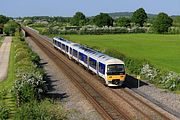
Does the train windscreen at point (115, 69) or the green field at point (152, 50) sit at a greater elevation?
the train windscreen at point (115, 69)

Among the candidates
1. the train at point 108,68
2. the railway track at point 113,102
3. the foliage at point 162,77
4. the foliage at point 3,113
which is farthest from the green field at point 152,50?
the foliage at point 3,113

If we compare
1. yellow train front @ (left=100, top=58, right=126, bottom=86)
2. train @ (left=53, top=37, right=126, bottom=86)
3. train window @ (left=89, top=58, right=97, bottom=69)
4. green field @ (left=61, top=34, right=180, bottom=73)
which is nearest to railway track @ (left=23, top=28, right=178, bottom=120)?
yellow train front @ (left=100, top=58, right=126, bottom=86)

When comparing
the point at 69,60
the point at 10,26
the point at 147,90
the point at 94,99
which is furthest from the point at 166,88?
the point at 10,26

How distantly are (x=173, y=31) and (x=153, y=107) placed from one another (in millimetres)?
131038

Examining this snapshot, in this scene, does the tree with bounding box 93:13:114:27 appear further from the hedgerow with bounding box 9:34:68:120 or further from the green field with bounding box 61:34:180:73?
the hedgerow with bounding box 9:34:68:120

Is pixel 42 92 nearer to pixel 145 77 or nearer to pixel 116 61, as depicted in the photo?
pixel 116 61

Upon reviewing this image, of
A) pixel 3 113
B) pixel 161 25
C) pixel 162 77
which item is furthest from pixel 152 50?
pixel 161 25

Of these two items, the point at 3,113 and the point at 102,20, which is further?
the point at 102,20

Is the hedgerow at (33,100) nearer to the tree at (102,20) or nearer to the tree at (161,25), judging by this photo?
the tree at (161,25)

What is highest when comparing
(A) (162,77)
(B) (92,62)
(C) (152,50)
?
(B) (92,62)

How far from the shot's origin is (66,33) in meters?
144

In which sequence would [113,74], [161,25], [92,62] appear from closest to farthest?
[113,74], [92,62], [161,25]

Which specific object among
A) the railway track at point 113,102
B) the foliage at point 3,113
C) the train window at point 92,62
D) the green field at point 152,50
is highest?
the train window at point 92,62

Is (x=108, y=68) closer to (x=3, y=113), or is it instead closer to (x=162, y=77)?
(x=162, y=77)
